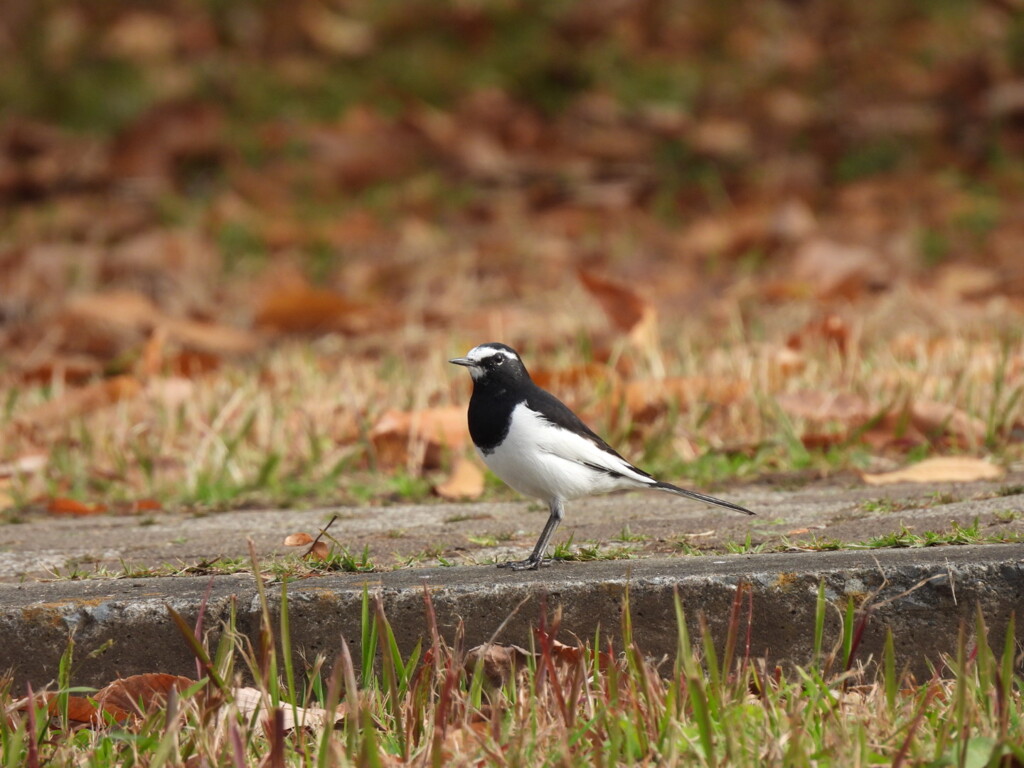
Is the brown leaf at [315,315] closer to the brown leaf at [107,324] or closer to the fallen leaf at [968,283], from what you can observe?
the brown leaf at [107,324]

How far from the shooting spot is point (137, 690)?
2.49 metres

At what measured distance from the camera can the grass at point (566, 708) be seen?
2086mm

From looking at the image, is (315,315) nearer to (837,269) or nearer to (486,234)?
(486,234)

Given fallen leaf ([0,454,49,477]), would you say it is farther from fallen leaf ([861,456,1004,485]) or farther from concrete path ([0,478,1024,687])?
fallen leaf ([861,456,1004,485])

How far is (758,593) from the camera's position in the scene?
2.52 meters

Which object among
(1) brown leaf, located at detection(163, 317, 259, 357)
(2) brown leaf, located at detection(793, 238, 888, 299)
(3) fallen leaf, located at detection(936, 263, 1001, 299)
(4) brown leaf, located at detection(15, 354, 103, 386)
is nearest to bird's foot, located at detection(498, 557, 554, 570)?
(4) brown leaf, located at detection(15, 354, 103, 386)

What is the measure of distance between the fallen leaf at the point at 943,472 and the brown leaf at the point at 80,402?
2.74 meters

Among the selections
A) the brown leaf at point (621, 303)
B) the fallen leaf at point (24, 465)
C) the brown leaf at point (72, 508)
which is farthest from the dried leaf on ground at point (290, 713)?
the brown leaf at point (621, 303)

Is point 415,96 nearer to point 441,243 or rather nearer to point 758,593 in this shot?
point 441,243

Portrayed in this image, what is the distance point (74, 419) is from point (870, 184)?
580cm

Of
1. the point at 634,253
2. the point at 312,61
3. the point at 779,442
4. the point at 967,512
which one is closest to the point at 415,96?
the point at 312,61

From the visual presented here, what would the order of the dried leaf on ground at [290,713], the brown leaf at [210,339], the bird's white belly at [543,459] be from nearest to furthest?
1. the dried leaf on ground at [290,713]
2. the bird's white belly at [543,459]
3. the brown leaf at [210,339]

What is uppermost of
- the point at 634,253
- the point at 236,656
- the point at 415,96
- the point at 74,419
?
the point at 415,96

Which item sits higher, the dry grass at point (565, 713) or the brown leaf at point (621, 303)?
the brown leaf at point (621, 303)
